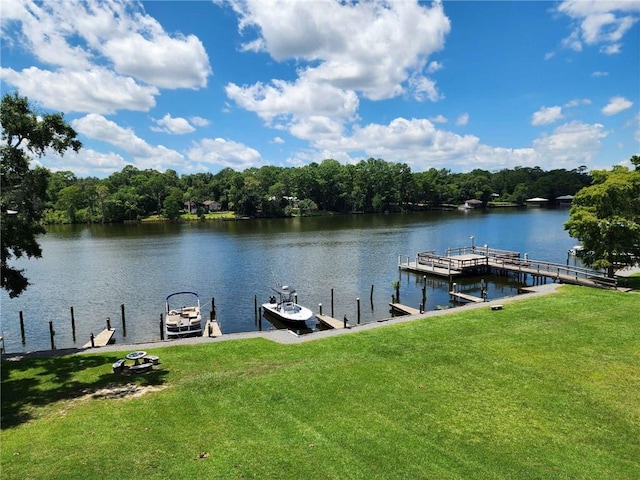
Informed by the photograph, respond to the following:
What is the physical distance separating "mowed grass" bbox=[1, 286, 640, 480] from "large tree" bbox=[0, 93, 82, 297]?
5.28 meters

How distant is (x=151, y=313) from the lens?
A: 3134 cm

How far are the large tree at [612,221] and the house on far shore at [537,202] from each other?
148 metres

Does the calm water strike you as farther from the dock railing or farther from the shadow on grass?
the shadow on grass

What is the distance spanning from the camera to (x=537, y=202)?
553 ft

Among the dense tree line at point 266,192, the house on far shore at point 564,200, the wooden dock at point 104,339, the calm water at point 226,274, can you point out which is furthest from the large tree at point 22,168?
the house on far shore at point 564,200

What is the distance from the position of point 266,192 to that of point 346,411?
118 metres

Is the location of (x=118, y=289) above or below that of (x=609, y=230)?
below

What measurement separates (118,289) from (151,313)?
9.35m

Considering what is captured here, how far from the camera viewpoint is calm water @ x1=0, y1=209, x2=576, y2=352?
30.3m

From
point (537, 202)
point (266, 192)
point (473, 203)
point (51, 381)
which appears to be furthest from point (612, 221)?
point (537, 202)

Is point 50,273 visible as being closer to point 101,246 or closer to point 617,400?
point 101,246

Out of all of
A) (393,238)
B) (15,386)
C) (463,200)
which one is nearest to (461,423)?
(15,386)

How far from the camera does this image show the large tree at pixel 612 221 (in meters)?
28.3

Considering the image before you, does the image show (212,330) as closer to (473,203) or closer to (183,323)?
(183,323)
